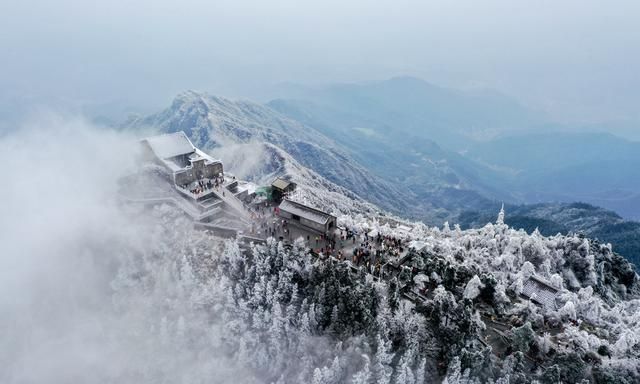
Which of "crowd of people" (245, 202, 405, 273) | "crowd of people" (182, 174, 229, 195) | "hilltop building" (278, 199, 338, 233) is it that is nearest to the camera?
"crowd of people" (245, 202, 405, 273)

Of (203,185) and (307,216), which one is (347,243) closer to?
(307,216)

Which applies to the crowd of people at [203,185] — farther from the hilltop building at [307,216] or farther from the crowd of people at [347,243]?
the hilltop building at [307,216]

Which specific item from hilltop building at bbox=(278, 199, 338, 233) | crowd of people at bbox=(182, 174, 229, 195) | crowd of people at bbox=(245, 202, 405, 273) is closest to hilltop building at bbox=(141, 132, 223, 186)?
crowd of people at bbox=(182, 174, 229, 195)

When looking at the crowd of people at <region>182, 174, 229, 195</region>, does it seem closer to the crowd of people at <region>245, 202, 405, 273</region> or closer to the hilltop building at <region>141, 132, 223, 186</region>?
the hilltop building at <region>141, 132, 223, 186</region>

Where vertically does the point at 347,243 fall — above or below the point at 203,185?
below

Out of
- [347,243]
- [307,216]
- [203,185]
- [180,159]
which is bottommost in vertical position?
[347,243]

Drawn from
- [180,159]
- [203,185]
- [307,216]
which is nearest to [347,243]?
[307,216]

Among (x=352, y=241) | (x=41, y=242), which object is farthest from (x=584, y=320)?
(x=41, y=242)

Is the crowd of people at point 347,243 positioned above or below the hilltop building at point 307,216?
below

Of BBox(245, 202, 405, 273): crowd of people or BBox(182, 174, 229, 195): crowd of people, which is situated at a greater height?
BBox(182, 174, 229, 195): crowd of people

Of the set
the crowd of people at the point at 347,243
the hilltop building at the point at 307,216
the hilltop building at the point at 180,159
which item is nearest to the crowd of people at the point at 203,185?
the hilltop building at the point at 180,159

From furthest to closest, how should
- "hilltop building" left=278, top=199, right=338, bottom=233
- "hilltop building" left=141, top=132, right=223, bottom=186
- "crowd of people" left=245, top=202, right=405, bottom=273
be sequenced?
"hilltop building" left=141, top=132, right=223, bottom=186 < "hilltop building" left=278, top=199, right=338, bottom=233 < "crowd of people" left=245, top=202, right=405, bottom=273

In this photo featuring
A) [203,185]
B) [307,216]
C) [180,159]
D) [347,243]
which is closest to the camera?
[347,243]
